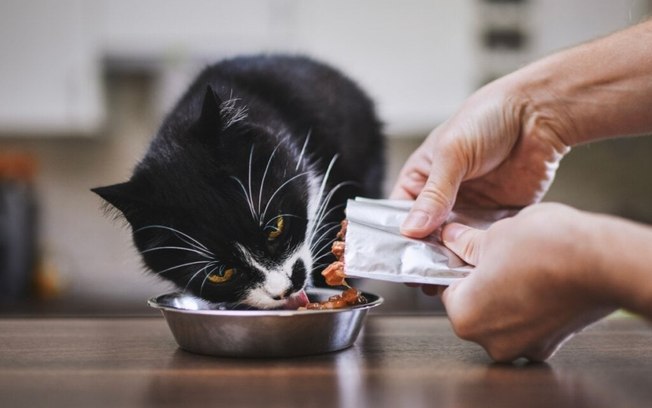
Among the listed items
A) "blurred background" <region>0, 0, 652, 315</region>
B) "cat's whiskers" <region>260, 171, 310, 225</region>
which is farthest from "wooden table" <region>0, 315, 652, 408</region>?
"blurred background" <region>0, 0, 652, 315</region>

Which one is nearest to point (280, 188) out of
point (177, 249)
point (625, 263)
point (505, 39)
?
point (177, 249)

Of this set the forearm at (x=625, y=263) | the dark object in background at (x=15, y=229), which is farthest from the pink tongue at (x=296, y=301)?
the dark object in background at (x=15, y=229)

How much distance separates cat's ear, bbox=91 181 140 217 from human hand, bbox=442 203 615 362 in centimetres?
49

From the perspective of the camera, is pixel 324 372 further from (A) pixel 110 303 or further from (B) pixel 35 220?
(B) pixel 35 220

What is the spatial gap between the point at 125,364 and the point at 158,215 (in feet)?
1.11

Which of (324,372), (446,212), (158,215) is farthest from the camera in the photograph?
(158,215)

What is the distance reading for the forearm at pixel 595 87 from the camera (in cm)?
119

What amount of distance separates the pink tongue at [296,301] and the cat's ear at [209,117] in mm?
282

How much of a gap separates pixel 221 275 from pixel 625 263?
614 mm

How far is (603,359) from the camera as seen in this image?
0.84m

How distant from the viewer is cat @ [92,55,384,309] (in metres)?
1.08

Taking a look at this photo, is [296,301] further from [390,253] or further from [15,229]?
[15,229]

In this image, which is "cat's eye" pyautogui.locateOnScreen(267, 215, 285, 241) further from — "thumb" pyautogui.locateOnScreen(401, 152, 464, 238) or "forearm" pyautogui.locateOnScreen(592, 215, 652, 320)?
"forearm" pyautogui.locateOnScreen(592, 215, 652, 320)

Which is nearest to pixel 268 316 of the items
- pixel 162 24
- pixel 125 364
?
pixel 125 364
